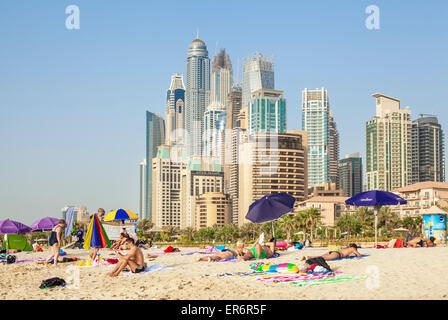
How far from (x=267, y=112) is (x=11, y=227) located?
16812cm

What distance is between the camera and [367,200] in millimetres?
22719

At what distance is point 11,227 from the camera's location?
28.8 m

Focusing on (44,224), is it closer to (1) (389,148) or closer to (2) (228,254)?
(2) (228,254)

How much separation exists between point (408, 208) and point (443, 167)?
10752 centimetres

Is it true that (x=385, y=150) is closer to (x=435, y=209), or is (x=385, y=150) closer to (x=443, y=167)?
(x=443, y=167)

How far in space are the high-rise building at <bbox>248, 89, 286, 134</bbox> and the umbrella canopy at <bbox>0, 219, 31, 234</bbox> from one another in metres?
164

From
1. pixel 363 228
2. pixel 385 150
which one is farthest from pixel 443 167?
pixel 363 228

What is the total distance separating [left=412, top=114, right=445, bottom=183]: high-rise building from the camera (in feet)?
584

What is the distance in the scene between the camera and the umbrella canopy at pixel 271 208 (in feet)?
69.2

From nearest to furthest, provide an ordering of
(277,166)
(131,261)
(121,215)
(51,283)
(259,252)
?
(51,283) → (131,261) → (259,252) → (121,215) → (277,166)

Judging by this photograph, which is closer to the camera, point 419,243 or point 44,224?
point 419,243

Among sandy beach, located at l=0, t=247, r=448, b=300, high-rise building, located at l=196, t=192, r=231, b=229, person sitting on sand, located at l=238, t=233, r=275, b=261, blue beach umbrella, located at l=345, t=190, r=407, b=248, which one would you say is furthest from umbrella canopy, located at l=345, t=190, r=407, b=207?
high-rise building, located at l=196, t=192, r=231, b=229

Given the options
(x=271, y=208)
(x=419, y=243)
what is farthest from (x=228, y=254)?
(x=419, y=243)

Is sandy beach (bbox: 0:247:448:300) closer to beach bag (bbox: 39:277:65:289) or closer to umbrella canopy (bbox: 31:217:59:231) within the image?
beach bag (bbox: 39:277:65:289)
